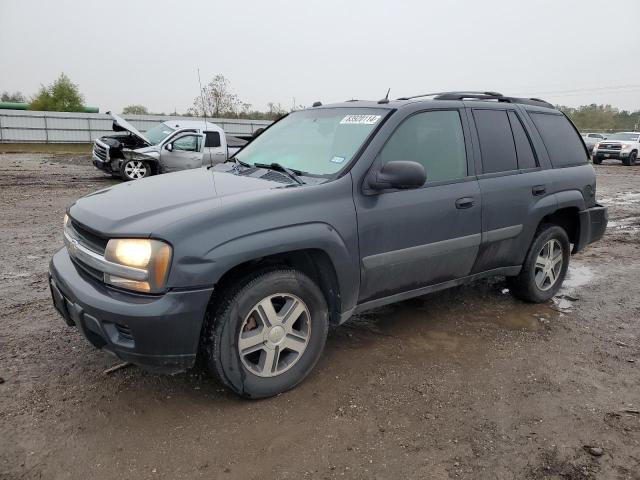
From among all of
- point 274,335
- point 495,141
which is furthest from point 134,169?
point 274,335

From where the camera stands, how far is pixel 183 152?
512 inches

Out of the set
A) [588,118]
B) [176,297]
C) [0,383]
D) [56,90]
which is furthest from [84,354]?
[588,118]

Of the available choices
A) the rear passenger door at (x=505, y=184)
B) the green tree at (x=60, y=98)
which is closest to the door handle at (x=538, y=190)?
the rear passenger door at (x=505, y=184)

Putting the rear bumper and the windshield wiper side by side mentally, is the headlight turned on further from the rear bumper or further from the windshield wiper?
the rear bumper

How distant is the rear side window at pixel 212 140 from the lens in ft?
42.9

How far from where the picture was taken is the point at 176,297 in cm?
253

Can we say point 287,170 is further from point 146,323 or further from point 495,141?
point 495,141

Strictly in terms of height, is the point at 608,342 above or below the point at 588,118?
below

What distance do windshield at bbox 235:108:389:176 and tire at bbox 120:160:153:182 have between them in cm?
979

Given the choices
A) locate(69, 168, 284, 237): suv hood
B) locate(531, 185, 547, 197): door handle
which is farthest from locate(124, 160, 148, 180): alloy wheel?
locate(531, 185, 547, 197): door handle

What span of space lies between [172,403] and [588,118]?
72085 millimetres

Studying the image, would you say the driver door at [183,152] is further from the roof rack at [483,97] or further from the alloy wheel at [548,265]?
the alloy wheel at [548,265]

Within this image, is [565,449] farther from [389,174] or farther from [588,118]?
[588,118]

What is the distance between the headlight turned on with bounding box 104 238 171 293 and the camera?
8.22 feet
